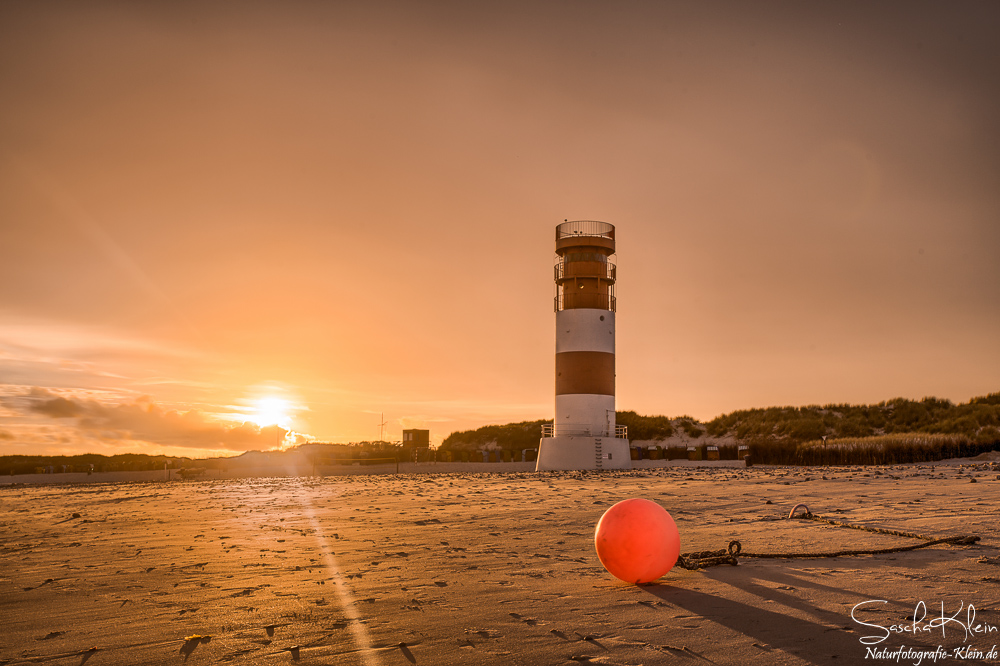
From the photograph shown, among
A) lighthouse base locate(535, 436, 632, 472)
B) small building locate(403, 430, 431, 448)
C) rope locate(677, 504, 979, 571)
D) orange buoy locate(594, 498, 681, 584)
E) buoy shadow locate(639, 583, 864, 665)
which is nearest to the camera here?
buoy shadow locate(639, 583, 864, 665)

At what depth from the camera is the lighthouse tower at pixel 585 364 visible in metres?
35.3

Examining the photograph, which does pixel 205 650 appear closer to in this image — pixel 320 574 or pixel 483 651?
pixel 483 651

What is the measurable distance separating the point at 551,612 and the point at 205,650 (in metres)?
2.66

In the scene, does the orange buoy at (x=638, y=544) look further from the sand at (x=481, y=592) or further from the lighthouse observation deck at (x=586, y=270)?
the lighthouse observation deck at (x=586, y=270)

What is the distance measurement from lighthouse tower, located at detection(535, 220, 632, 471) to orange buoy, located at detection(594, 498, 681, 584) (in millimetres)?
28623

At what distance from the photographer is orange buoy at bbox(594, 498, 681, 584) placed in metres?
6.51

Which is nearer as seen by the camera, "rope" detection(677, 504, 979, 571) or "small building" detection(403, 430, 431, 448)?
"rope" detection(677, 504, 979, 571)

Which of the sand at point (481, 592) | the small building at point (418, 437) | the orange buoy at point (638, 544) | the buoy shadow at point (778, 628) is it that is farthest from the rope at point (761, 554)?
the small building at point (418, 437)

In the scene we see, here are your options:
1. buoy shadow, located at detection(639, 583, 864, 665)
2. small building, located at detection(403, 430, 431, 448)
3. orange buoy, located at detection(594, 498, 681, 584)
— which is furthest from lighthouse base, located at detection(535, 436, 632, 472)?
buoy shadow, located at detection(639, 583, 864, 665)

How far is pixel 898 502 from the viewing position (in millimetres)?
12031

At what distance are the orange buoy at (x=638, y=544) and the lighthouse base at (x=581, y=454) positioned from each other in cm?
2856

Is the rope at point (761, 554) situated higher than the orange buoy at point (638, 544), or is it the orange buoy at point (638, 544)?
the orange buoy at point (638, 544)

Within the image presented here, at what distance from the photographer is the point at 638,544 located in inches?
256

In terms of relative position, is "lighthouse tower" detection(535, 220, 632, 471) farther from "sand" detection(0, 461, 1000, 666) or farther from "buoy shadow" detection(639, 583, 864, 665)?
"buoy shadow" detection(639, 583, 864, 665)
